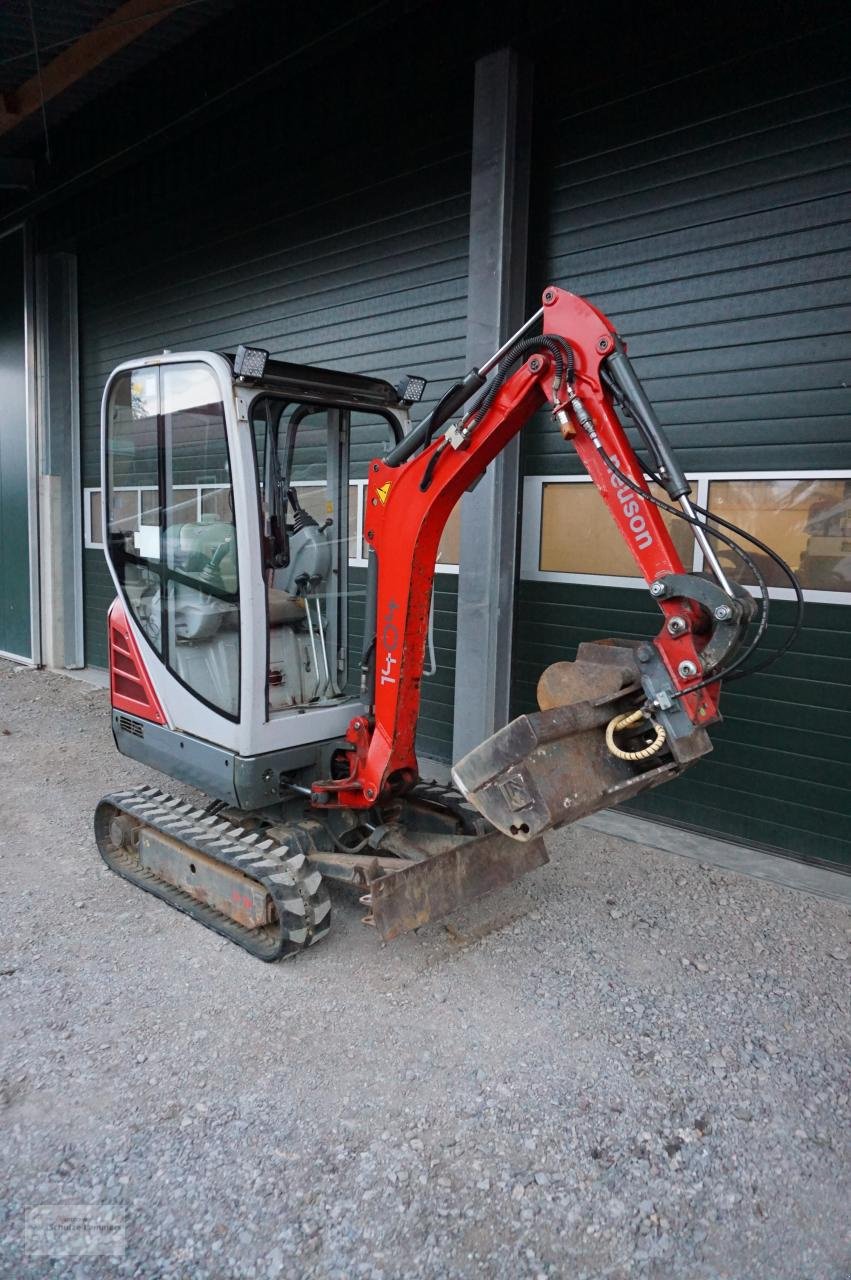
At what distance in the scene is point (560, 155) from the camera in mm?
5652

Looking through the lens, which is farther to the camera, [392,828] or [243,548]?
[392,828]

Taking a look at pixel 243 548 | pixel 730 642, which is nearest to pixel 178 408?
pixel 243 548

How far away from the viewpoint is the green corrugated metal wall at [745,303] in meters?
4.65

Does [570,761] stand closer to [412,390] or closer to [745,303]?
[412,390]

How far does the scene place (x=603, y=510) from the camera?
5.55 m

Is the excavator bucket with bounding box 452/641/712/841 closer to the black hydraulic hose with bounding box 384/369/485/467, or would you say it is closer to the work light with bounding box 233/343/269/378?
the black hydraulic hose with bounding box 384/369/485/467

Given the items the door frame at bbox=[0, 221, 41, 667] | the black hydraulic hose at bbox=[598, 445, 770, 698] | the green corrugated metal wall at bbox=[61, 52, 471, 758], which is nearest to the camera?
the black hydraulic hose at bbox=[598, 445, 770, 698]

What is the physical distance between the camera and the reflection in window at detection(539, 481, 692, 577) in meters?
5.54

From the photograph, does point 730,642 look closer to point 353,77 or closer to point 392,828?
point 392,828

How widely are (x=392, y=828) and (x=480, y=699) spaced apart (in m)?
1.86

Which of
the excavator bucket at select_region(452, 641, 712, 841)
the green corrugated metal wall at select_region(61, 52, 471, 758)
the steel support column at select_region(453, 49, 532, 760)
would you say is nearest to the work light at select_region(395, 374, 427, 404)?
the steel support column at select_region(453, 49, 532, 760)

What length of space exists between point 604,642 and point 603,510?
97.5 inches

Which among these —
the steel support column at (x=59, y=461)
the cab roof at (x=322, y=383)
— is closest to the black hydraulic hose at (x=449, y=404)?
the cab roof at (x=322, y=383)

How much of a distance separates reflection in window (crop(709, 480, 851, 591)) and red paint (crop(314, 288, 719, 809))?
1.72 metres
